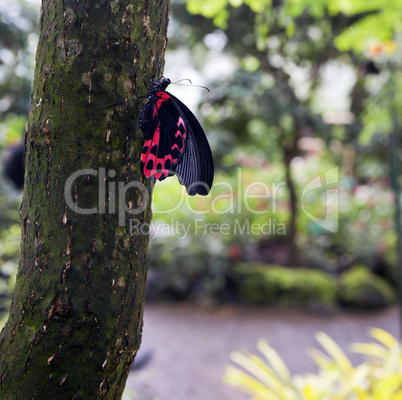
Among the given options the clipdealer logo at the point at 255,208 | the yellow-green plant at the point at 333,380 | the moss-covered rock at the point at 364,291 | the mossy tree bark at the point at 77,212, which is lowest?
the yellow-green plant at the point at 333,380

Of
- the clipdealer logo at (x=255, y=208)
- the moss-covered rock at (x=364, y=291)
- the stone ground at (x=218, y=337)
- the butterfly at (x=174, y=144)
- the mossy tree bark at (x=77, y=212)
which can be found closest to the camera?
the mossy tree bark at (x=77, y=212)

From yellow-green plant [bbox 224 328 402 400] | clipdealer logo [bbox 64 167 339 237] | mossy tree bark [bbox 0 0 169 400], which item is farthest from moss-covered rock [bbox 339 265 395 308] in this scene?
mossy tree bark [bbox 0 0 169 400]

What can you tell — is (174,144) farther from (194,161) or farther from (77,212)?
(77,212)

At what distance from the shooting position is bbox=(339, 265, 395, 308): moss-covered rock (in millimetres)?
4918

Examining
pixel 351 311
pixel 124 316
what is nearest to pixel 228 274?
pixel 351 311

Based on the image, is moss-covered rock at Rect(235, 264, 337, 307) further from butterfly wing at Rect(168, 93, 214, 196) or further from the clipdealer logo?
butterfly wing at Rect(168, 93, 214, 196)

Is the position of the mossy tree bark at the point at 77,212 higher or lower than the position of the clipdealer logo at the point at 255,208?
lower

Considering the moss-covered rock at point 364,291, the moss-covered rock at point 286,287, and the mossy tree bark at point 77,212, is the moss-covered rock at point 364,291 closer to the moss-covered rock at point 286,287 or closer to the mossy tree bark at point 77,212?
the moss-covered rock at point 286,287

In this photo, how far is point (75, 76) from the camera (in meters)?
0.76

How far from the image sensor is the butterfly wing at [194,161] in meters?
0.95

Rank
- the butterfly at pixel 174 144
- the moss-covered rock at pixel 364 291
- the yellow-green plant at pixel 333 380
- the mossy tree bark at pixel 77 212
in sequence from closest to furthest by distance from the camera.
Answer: the mossy tree bark at pixel 77 212
the butterfly at pixel 174 144
the yellow-green plant at pixel 333 380
the moss-covered rock at pixel 364 291

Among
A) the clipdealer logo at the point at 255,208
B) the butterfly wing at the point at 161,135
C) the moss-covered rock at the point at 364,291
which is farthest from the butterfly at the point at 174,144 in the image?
the moss-covered rock at the point at 364,291

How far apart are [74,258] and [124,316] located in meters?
0.17

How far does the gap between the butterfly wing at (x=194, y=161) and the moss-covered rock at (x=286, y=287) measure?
4.33 m
